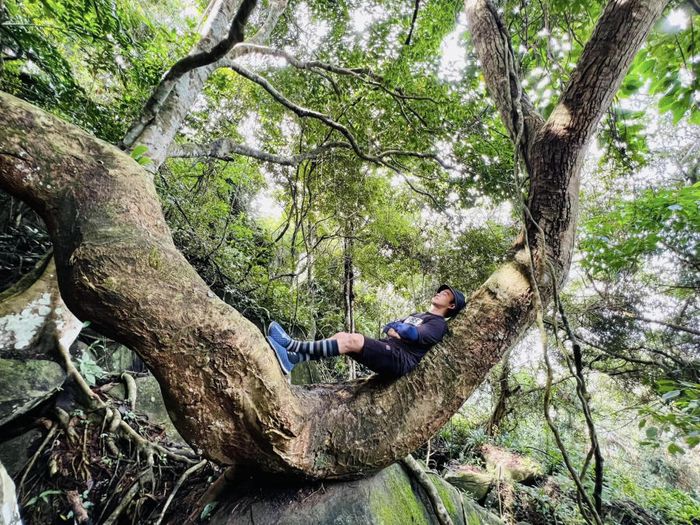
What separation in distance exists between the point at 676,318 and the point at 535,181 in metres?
6.37

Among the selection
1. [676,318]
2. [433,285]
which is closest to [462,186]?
[433,285]

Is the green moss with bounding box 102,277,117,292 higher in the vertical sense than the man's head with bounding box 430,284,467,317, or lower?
lower

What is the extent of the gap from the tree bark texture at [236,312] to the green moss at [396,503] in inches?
13.0

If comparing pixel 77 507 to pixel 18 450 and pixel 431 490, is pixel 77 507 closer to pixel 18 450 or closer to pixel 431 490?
pixel 18 450

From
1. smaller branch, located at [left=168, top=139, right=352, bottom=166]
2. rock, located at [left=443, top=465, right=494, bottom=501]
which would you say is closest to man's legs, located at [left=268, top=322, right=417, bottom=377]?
smaller branch, located at [left=168, top=139, right=352, bottom=166]

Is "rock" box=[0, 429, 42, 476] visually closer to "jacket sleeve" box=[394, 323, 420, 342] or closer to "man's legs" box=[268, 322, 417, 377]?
"man's legs" box=[268, 322, 417, 377]

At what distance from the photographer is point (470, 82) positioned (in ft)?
15.6

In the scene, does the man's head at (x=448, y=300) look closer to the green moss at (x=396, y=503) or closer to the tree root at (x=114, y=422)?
the green moss at (x=396, y=503)

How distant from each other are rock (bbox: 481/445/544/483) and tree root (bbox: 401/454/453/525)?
3463mm

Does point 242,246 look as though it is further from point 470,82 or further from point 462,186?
point 470,82

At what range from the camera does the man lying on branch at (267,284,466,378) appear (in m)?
2.30

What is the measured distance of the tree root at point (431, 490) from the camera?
7.93ft

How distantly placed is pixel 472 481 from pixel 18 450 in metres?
5.55

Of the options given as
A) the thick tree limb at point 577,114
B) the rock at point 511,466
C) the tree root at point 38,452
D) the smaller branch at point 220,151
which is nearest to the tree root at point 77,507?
the tree root at point 38,452
